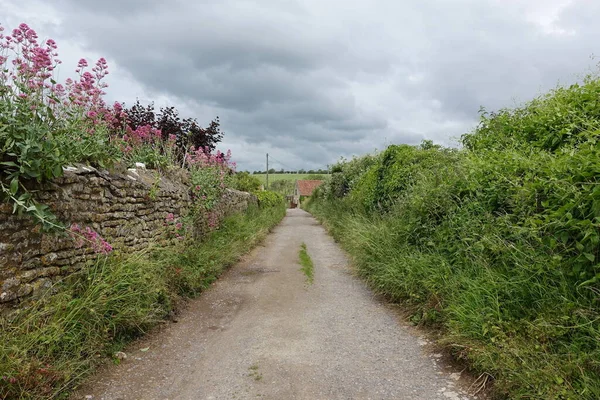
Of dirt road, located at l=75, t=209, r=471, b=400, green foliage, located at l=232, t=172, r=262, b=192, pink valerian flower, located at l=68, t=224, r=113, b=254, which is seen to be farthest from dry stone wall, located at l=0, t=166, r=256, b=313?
green foliage, located at l=232, t=172, r=262, b=192

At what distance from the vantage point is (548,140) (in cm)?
545

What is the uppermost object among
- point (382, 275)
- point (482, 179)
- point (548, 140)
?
point (548, 140)

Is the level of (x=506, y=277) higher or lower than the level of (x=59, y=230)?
lower

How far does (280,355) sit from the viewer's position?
4.14 m

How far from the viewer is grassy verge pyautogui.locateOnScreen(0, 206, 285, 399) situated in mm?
2980

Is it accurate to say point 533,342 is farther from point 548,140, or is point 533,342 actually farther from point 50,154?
point 50,154

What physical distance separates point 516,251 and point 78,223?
17.0ft

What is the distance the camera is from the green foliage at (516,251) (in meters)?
2.94

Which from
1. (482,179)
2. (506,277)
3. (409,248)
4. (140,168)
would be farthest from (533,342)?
(140,168)

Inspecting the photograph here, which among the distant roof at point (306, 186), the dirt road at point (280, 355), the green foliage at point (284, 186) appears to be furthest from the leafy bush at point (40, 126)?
the green foliage at point (284, 186)

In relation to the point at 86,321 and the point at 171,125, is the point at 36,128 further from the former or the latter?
the point at 171,125

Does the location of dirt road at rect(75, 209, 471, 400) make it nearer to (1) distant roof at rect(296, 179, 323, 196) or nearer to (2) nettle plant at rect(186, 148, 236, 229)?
(2) nettle plant at rect(186, 148, 236, 229)

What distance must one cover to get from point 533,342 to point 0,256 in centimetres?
492

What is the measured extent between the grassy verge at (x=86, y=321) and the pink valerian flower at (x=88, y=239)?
0.16m
